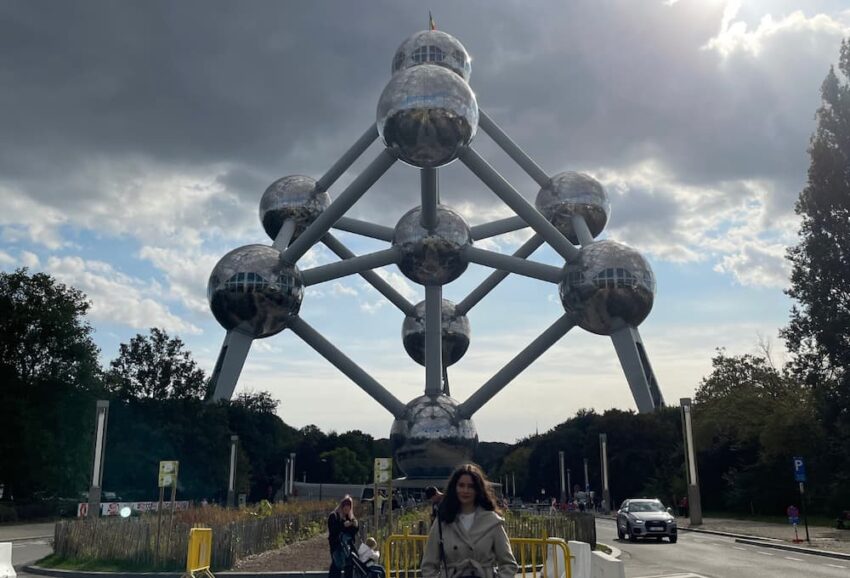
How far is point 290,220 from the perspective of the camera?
25766 millimetres

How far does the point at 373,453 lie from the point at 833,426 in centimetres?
8968

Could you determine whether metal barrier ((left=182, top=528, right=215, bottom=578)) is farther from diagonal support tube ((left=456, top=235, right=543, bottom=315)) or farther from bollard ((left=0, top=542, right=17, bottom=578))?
diagonal support tube ((left=456, top=235, right=543, bottom=315))

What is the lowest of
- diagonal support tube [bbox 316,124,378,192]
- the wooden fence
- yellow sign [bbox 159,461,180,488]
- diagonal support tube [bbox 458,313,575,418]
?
the wooden fence

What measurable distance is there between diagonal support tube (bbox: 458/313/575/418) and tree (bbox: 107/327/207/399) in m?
25.4

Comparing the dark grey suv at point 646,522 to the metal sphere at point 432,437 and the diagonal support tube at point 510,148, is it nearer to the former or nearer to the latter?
the metal sphere at point 432,437

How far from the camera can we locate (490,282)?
27.3 m

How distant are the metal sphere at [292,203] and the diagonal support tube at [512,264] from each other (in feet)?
17.5

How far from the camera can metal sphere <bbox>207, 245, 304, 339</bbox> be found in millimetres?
22109

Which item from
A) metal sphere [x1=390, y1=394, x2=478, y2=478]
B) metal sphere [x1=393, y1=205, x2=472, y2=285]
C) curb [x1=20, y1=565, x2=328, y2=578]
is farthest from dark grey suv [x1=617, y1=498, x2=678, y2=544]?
curb [x1=20, y1=565, x2=328, y2=578]

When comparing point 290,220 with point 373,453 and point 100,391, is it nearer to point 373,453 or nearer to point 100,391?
point 100,391

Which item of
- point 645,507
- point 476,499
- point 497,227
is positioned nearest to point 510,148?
point 497,227

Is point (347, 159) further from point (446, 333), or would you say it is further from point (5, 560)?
point (5, 560)

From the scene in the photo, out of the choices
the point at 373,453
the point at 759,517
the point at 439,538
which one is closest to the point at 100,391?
the point at 759,517

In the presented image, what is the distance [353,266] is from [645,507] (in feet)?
34.5
